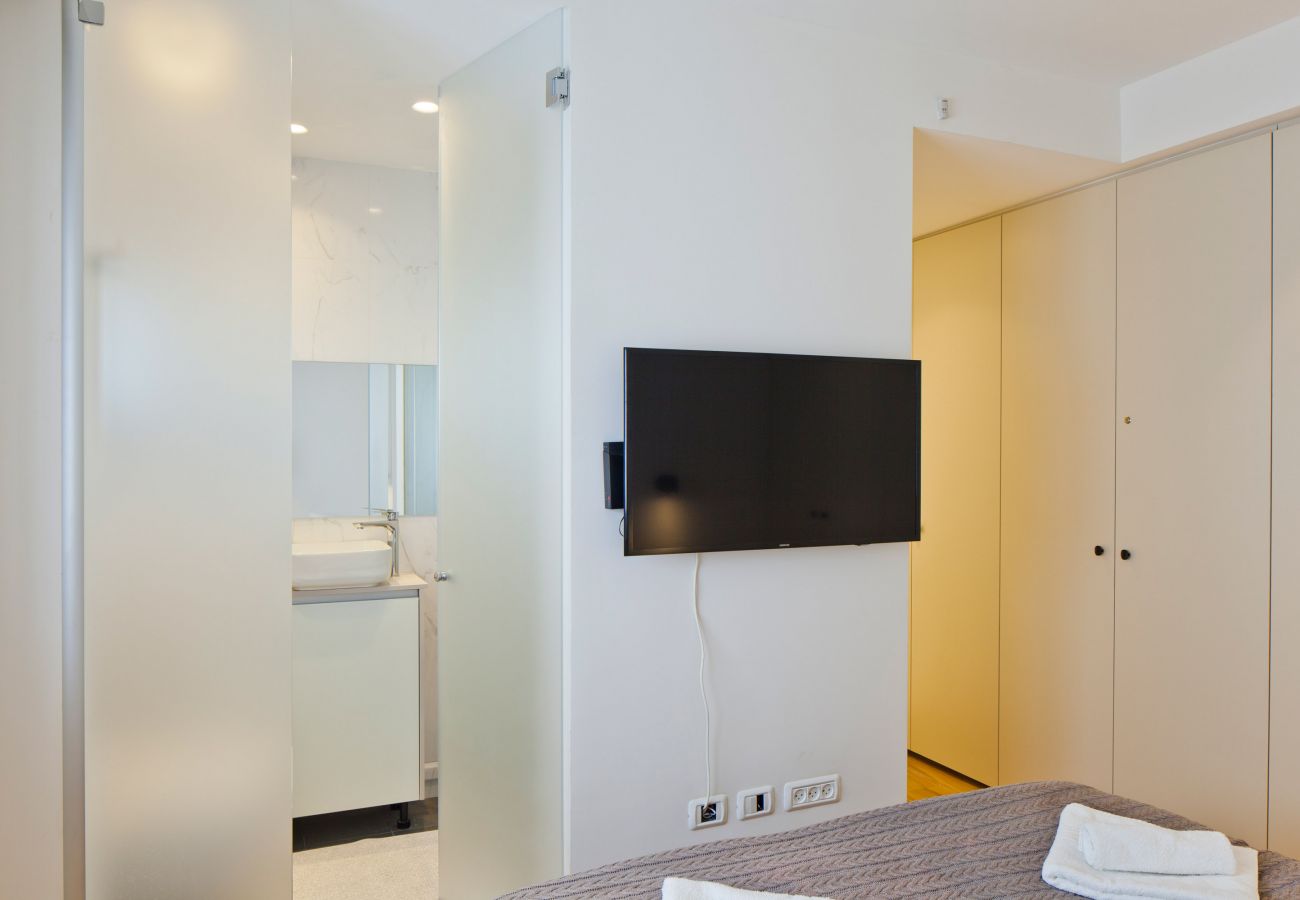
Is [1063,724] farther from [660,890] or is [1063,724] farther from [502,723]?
[660,890]

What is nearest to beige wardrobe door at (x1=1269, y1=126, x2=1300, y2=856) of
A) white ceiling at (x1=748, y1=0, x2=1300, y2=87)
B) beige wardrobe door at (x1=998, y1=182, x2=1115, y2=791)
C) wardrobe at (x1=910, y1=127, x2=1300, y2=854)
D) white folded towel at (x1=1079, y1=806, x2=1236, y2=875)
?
wardrobe at (x1=910, y1=127, x2=1300, y2=854)

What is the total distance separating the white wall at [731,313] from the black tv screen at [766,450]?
10 centimetres

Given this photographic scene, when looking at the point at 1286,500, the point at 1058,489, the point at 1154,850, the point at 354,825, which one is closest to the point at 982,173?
the point at 1058,489

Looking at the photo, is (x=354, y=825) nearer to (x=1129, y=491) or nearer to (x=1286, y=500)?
(x=1129, y=491)

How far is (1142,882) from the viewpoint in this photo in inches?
61.0

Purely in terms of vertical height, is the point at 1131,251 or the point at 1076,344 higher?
the point at 1131,251

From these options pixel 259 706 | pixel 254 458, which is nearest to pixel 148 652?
pixel 259 706

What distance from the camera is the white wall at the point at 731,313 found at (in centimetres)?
238

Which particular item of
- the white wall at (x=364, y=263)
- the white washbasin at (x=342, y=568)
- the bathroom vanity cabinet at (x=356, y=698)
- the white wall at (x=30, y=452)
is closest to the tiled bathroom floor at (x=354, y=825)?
the bathroom vanity cabinet at (x=356, y=698)

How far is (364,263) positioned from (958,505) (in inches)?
112

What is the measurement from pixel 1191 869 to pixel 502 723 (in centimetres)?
179

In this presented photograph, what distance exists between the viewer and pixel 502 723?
266 centimetres

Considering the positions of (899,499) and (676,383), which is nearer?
(676,383)

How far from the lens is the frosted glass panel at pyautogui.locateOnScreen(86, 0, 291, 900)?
1953 millimetres
